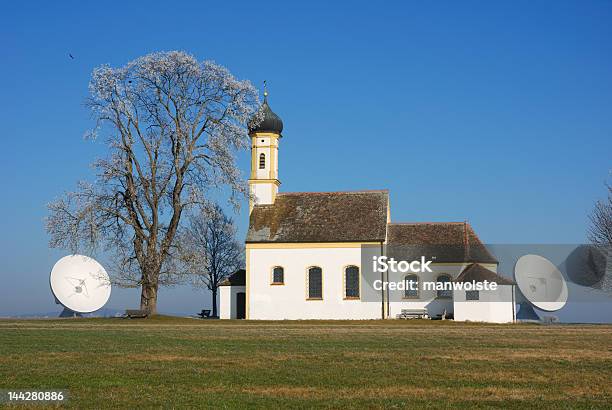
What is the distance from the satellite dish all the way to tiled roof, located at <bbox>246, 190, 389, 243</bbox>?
1010cm

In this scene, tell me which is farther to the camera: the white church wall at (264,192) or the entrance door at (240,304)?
the white church wall at (264,192)

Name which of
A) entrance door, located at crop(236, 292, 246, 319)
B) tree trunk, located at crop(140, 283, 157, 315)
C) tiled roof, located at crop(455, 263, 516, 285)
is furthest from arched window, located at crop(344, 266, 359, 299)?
tree trunk, located at crop(140, 283, 157, 315)

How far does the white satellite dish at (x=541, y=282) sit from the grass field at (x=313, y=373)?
2661 centimetres

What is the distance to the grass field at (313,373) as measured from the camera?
44.9 feet

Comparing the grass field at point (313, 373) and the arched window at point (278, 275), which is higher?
the arched window at point (278, 275)

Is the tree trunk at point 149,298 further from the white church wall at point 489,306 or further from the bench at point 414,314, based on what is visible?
the white church wall at point 489,306

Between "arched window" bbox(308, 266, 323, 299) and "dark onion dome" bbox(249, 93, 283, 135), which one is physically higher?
"dark onion dome" bbox(249, 93, 283, 135)

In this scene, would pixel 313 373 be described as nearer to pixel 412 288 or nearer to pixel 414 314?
pixel 414 314

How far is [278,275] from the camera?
55.2 m

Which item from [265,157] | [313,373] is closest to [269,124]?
[265,157]

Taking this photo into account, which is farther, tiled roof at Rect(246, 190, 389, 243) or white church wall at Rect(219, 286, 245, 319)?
white church wall at Rect(219, 286, 245, 319)

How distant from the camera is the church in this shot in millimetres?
53469

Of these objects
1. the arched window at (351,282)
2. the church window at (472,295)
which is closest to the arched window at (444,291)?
the church window at (472,295)

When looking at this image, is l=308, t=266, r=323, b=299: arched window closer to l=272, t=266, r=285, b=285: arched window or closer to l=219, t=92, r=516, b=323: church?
l=219, t=92, r=516, b=323: church
